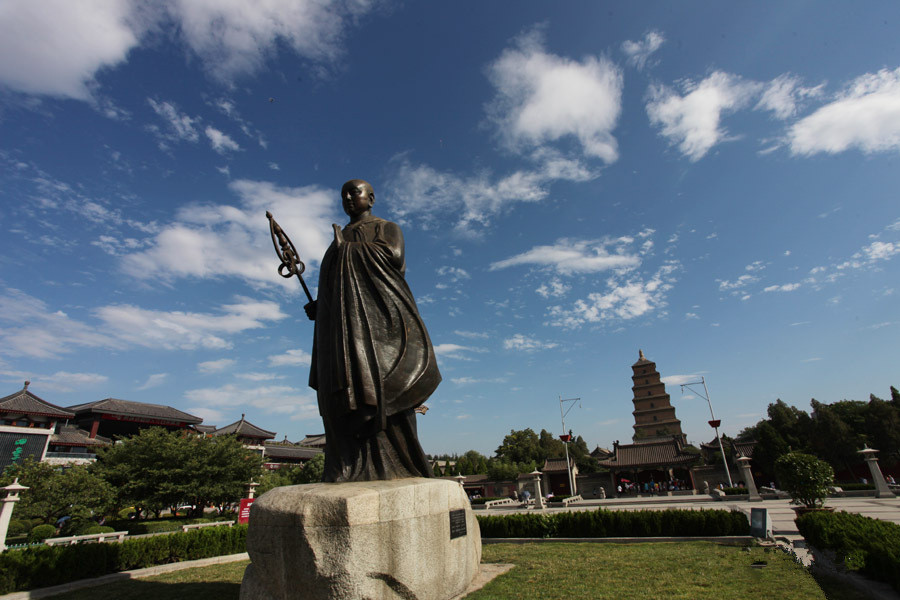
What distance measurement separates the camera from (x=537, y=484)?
24688 millimetres

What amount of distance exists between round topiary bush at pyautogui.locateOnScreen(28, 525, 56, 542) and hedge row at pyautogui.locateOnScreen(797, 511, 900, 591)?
2470cm

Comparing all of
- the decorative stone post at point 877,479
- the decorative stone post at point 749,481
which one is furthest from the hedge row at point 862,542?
the decorative stone post at point 877,479

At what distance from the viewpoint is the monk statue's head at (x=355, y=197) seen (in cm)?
634

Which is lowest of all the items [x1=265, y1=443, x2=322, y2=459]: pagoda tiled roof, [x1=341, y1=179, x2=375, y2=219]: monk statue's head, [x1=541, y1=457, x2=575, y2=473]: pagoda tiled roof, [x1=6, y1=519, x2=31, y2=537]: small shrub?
[x1=6, y1=519, x2=31, y2=537]: small shrub

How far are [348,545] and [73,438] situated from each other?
42053 millimetres

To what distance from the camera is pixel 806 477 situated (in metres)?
11.3

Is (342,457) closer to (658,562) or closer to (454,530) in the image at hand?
(454,530)

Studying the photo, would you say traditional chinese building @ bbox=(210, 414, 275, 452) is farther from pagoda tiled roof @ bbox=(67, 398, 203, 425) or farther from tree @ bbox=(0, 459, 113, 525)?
tree @ bbox=(0, 459, 113, 525)

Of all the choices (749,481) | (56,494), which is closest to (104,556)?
(56,494)

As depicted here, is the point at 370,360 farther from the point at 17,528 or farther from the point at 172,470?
the point at 17,528

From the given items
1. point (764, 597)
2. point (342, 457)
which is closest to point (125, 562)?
point (342, 457)

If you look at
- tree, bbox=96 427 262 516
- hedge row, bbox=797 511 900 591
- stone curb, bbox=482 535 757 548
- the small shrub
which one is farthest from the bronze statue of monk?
tree, bbox=96 427 262 516

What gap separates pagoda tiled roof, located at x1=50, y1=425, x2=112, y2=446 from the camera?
32250 millimetres

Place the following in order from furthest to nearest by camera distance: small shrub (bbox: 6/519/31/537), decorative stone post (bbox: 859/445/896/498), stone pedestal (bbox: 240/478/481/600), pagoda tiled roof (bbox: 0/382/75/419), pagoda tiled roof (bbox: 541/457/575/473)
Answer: pagoda tiled roof (bbox: 541/457/575/473) < pagoda tiled roof (bbox: 0/382/75/419) < decorative stone post (bbox: 859/445/896/498) < small shrub (bbox: 6/519/31/537) < stone pedestal (bbox: 240/478/481/600)
